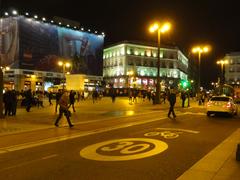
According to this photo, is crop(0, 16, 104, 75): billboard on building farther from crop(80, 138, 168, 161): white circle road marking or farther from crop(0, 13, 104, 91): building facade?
crop(80, 138, 168, 161): white circle road marking

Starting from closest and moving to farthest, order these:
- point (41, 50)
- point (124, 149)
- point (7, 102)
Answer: point (124, 149) → point (7, 102) → point (41, 50)

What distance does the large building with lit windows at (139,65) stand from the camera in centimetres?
11650

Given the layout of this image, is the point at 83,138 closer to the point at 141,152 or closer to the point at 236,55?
the point at 141,152

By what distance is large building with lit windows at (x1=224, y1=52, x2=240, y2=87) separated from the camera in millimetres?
147000

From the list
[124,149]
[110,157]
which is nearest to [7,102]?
[124,149]

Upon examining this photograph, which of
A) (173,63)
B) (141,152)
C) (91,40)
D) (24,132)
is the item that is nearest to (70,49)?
(91,40)

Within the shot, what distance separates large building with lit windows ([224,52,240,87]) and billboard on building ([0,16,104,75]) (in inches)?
2814

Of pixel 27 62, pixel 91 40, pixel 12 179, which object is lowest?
pixel 12 179

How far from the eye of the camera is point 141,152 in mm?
10430

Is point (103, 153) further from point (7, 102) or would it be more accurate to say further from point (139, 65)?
point (139, 65)

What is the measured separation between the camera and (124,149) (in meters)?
10.9

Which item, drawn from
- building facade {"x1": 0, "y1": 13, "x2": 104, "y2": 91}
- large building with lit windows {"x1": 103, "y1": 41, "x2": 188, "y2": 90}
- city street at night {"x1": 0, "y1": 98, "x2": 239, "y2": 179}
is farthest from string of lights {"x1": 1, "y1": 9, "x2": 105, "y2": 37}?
city street at night {"x1": 0, "y1": 98, "x2": 239, "y2": 179}

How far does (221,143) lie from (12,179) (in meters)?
7.25

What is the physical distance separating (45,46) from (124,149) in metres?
72.8
